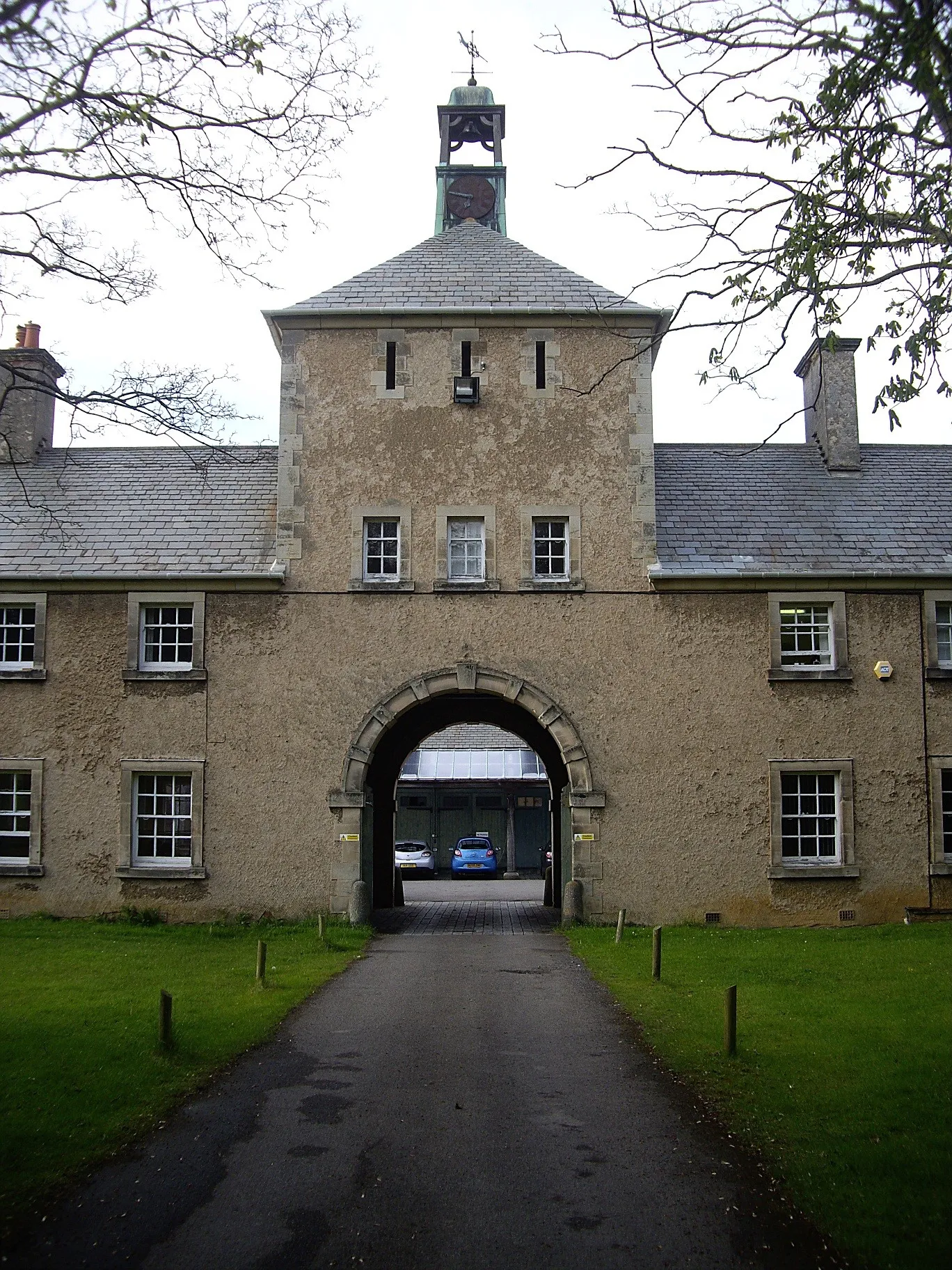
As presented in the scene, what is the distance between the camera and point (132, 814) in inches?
775

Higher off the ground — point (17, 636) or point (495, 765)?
point (17, 636)

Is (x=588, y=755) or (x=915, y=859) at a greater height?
(x=588, y=755)

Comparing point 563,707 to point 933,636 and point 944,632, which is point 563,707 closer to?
point 933,636

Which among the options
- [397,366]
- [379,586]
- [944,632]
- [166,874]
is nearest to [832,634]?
[944,632]

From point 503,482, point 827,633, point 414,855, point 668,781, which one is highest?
point 503,482

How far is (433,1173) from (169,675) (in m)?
13.6

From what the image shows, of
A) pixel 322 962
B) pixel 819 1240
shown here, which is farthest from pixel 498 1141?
pixel 322 962

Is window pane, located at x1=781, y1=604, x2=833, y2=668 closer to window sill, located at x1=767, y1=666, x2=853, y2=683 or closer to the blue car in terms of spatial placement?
window sill, located at x1=767, y1=666, x2=853, y2=683

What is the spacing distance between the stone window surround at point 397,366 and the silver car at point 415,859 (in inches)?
850

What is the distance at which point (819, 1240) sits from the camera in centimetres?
638

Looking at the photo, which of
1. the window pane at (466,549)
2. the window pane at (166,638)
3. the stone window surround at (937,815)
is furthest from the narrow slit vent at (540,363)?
the stone window surround at (937,815)

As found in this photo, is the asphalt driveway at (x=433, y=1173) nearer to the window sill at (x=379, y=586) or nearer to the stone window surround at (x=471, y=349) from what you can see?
the window sill at (x=379, y=586)

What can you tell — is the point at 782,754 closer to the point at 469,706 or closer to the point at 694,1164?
the point at 469,706

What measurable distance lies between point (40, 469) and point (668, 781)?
13.6 meters
